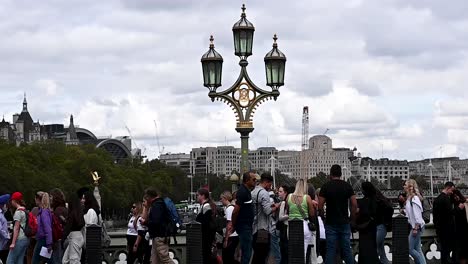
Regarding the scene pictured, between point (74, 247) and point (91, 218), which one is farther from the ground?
point (91, 218)

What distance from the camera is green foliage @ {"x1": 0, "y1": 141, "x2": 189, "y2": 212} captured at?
9106 cm

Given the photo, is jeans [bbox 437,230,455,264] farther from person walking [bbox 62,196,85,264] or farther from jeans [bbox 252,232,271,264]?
person walking [bbox 62,196,85,264]

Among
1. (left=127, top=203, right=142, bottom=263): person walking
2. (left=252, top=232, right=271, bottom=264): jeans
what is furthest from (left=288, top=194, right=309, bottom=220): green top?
(left=127, top=203, right=142, bottom=263): person walking

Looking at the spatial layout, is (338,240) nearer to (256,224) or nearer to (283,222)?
(256,224)

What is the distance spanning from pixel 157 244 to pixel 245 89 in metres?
7.46

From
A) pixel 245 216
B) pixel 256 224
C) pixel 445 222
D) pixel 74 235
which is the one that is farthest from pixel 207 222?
pixel 445 222

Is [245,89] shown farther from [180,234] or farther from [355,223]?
[355,223]

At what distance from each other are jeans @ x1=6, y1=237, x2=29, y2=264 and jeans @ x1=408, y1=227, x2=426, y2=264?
775 cm

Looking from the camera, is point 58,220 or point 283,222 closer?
point 58,220

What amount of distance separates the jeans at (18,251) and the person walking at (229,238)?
400cm

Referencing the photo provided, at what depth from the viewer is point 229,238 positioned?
→ 69.2ft

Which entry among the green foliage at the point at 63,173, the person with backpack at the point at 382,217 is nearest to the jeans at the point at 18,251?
the person with backpack at the point at 382,217

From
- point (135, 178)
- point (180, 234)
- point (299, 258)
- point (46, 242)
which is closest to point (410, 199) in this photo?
point (299, 258)

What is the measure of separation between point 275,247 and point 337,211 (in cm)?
205
